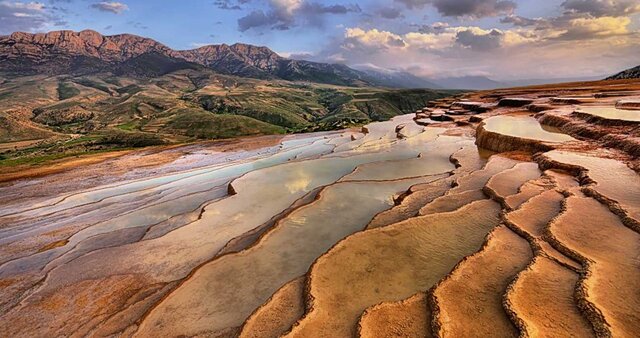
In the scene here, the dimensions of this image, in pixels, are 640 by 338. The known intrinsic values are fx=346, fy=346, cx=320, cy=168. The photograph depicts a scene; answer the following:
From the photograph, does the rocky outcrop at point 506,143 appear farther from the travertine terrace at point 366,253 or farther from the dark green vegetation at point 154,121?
the dark green vegetation at point 154,121

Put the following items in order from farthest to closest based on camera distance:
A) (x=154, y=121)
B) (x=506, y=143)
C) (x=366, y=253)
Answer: (x=154, y=121) < (x=506, y=143) < (x=366, y=253)

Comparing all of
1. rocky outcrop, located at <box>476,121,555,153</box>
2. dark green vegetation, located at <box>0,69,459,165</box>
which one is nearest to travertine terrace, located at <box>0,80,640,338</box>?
rocky outcrop, located at <box>476,121,555,153</box>

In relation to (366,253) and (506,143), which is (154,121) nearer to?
(506,143)

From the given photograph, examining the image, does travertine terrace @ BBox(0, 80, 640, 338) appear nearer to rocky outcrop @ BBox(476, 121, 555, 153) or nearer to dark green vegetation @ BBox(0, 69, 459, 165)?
rocky outcrop @ BBox(476, 121, 555, 153)

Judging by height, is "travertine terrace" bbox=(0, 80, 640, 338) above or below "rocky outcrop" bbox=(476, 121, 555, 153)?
below

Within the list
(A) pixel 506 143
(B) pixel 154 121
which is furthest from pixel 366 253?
(B) pixel 154 121

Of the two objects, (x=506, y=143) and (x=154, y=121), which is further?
(x=154, y=121)

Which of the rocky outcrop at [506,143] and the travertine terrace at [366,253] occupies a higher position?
the rocky outcrop at [506,143]

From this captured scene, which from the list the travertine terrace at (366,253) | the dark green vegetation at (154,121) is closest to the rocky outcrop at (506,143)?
the travertine terrace at (366,253)
